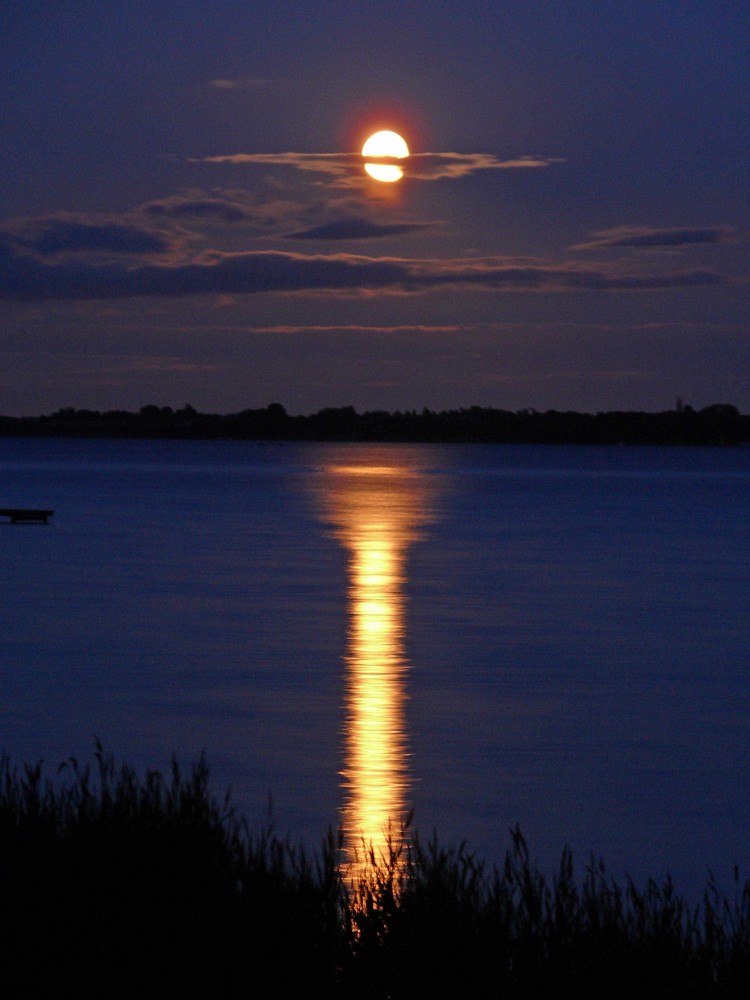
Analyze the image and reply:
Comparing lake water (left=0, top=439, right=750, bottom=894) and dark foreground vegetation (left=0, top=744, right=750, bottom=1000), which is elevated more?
dark foreground vegetation (left=0, top=744, right=750, bottom=1000)

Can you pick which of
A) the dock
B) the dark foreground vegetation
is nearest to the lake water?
the dark foreground vegetation

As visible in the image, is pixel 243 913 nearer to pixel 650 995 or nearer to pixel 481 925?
pixel 481 925

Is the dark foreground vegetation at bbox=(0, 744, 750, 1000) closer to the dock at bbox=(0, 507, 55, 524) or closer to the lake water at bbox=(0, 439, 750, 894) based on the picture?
the lake water at bbox=(0, 439, 750, 894)

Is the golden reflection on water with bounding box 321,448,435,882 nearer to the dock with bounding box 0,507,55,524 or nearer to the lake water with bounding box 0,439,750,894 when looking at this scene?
the lake water with bounding box 0,439,750,894

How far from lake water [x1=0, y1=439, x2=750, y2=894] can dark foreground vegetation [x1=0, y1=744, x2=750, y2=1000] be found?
4.26 meters

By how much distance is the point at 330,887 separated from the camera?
7207 mm

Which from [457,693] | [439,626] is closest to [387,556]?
[439,626]

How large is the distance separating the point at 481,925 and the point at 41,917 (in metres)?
1.98

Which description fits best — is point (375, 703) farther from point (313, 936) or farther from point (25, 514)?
point (25, 514)

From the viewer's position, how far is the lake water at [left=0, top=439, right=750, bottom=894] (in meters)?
12.9

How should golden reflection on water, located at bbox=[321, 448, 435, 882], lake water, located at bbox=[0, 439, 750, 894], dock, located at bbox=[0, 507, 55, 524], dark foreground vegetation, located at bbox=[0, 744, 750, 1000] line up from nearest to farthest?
dark foreground vegetation, located at bbox=[0, 744, 750, 1000]
golden reflection on water, located at bbox=[321, 448, 435, 882]
lake water, located at bbox=[0, 439, 750, 894]
dock, located at bbox=[0, 507, 55, 524]

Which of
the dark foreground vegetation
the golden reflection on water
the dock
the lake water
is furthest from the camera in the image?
the dock

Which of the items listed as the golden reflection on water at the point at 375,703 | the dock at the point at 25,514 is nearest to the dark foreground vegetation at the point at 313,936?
the golden reflection on water at the point at 375,703

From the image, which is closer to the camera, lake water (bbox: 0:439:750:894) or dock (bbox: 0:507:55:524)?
lake water (bbox: 0:439:750:894)
